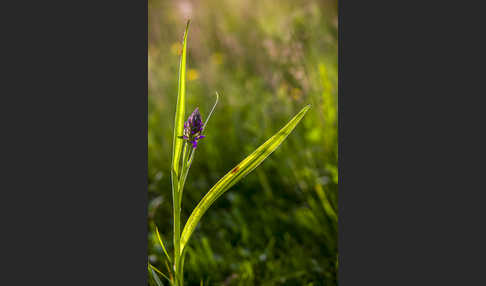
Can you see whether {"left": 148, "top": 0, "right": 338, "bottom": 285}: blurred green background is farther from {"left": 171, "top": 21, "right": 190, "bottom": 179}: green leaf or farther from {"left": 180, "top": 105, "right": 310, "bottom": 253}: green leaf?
{"left": 171, "top": 21, "right": 190, "bottom": 179}: green leaf

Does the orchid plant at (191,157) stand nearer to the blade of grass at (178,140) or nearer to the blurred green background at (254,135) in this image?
the blade of grass at (178,140)

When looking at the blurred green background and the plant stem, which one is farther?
the blurred green background

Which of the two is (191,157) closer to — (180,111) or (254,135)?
(180,111)

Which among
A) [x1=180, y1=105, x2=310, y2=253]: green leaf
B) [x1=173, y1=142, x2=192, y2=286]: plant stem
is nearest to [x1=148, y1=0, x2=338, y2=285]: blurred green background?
[x1=173, y1=142, x2=192, y2=286]: plant stem

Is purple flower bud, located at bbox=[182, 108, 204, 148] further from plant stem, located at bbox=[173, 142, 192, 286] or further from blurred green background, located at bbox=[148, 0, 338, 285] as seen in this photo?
blurred green background, located at bbox=[148, 0, 338, 285]

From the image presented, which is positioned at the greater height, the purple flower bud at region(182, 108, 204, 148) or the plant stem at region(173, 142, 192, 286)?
the purple flower bud at region(182, 108, 204, 148)

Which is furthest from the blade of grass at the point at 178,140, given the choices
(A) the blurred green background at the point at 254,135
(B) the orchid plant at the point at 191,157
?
(A) the blurred green background at the point at 254,135

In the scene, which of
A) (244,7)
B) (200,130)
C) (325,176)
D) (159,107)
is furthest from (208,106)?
(200,130)

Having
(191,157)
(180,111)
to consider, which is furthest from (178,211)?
(180,111)

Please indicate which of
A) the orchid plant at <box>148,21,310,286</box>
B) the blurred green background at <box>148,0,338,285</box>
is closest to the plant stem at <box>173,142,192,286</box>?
the orchid plant at <box>148,21,310,286</box>
